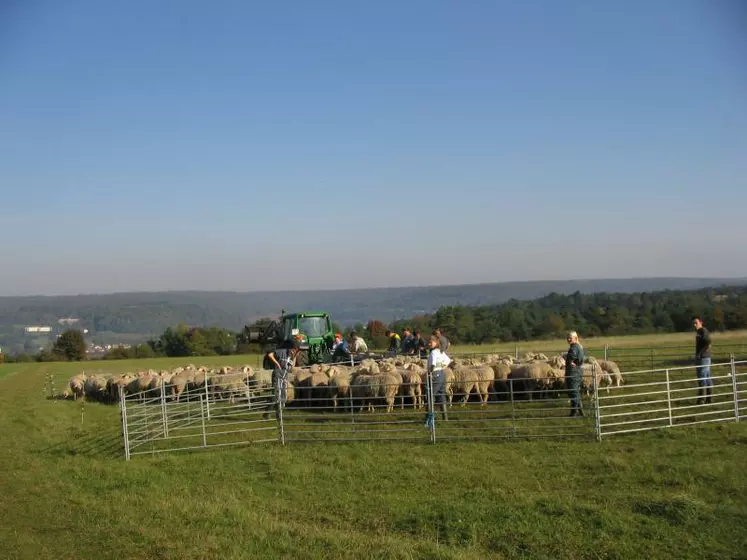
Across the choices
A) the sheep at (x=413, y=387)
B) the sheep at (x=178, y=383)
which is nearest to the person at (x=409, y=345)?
the sheep at (x=413, y=387)

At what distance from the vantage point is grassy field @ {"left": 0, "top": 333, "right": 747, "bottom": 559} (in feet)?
22.7

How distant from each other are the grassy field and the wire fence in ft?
1.63

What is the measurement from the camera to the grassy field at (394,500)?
6.93 m

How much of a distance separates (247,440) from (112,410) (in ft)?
30.2

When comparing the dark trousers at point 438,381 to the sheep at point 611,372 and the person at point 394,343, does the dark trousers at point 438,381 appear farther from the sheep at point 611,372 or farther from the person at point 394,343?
the person at point 394,343

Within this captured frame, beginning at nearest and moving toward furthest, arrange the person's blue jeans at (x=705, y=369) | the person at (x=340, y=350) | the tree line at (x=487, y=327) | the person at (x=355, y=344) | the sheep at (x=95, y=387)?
1. the person's blue jeans at (x=705, y=369)
2. the person at (x=340, y=350)
3. the person at (x=355, y=344)
4. the sheep at (x=95, y=387)
5. the tree line at (x=487, y=327)

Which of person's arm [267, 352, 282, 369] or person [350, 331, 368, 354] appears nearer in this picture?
person's arm [267, 352, 282, 369]

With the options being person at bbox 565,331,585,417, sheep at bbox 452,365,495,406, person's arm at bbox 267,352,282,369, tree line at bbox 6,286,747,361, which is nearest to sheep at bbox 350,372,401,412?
sheep at bbox 452,365,495,406

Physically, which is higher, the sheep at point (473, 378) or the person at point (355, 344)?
the person at point (355, 344)

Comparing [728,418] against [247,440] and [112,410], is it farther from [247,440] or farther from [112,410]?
[112,410]

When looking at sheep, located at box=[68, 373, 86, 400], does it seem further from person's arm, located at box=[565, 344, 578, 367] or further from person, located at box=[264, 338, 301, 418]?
person's arm, located at box=[565, 344, 578, 367]

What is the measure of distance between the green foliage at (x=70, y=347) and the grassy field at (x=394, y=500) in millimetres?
56199

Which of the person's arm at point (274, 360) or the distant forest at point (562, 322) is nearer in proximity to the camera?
the person's arm at point (274, 360)

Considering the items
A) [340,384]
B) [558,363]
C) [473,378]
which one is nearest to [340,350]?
[340,384]
